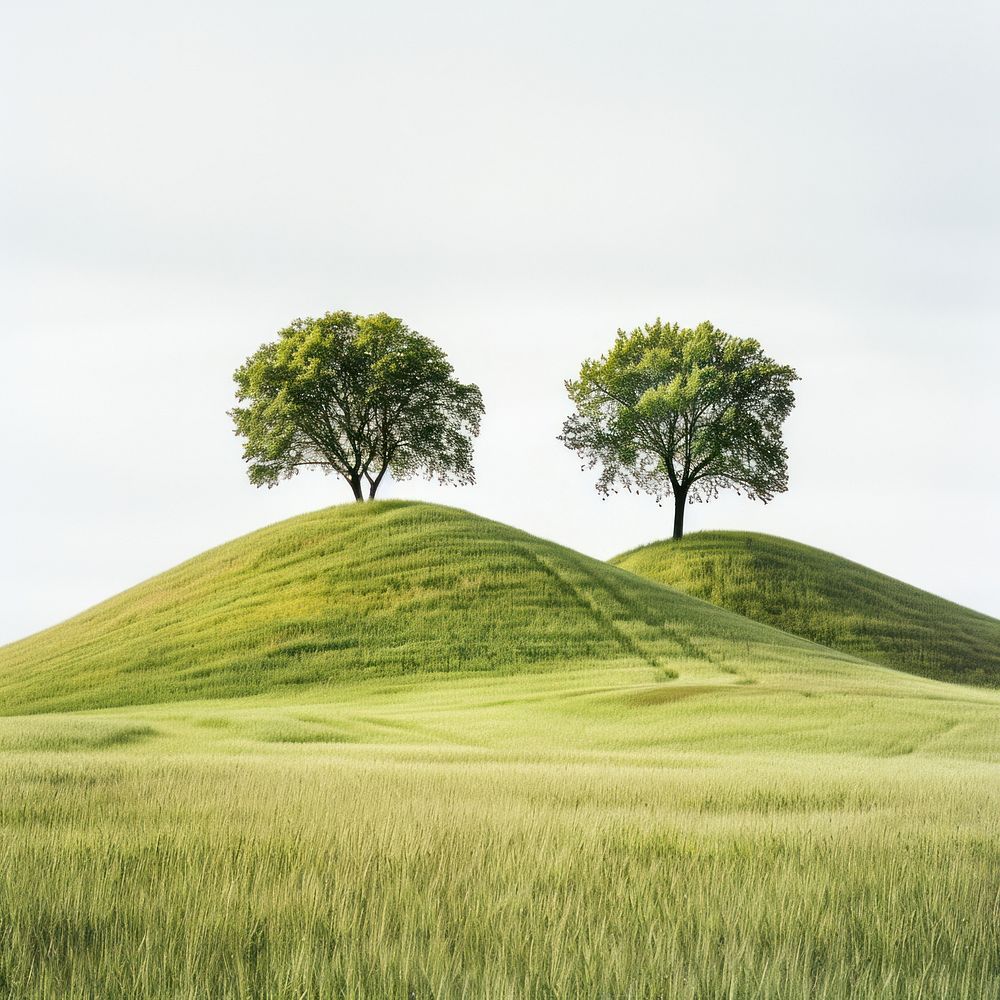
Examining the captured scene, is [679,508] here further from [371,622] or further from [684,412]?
[371,622]

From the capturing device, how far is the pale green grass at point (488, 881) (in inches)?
178

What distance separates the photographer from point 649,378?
72.1 metres

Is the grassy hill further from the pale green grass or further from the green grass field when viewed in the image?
the pale green grass

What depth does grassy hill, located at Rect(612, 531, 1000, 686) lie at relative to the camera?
59031mm

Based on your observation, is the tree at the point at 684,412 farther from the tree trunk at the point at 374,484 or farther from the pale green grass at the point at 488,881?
the pale green grass at the point at 488,881

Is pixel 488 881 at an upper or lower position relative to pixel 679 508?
lower

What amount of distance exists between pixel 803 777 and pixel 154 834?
1109cm

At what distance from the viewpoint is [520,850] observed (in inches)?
299

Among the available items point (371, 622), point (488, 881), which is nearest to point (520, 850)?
point (488, 881)

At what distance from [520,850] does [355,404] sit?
59.9 m

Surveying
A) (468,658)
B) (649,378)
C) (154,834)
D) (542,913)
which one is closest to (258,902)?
(542,913)

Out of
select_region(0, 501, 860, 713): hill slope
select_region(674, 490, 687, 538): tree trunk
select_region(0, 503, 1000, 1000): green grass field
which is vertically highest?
select_region(674, 490, 687, 538): tree trunk

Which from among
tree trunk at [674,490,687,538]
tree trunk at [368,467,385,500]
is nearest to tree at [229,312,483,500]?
tree trunk at [368,467,385,500]

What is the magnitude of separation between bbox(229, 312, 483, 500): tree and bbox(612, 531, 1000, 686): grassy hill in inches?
666
